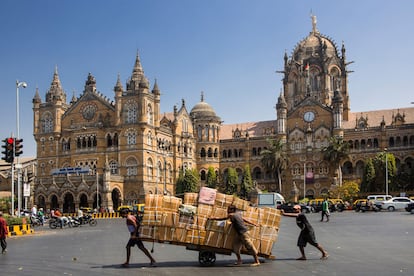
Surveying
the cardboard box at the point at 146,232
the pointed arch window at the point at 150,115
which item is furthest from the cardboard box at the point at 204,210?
the pointed arch window at the point at 150,115

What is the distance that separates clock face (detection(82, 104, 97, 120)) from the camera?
7562cm

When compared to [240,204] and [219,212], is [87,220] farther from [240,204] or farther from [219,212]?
[240,204]

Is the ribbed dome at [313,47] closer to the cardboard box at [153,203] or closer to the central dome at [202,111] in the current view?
the central dome at [202,111]

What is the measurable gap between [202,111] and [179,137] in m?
8.10

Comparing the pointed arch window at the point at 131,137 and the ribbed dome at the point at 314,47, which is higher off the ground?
the ribbed dome at the point at 314,47

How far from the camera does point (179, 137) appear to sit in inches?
3189

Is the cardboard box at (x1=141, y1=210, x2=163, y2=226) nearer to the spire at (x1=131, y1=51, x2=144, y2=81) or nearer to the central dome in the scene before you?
the spire at (x1=131, y1=51, x2=144, y2=81)

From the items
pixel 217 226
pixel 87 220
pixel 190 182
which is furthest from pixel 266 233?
pixel 190 182

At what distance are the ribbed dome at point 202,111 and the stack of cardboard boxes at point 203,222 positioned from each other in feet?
231

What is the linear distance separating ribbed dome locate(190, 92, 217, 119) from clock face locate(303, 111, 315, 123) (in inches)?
577

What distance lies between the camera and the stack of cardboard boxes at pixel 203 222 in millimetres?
15617

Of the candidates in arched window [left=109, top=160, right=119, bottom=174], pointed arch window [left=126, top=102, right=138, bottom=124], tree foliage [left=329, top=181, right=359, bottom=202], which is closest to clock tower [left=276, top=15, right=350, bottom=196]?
tree foliage [left=329, top=181, right=359, bottom=202]

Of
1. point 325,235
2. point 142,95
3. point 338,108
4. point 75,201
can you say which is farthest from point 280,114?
point 325,235

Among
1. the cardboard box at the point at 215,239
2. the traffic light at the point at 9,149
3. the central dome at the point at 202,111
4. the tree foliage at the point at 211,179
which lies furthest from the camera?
the central dome at the point at 202,111
